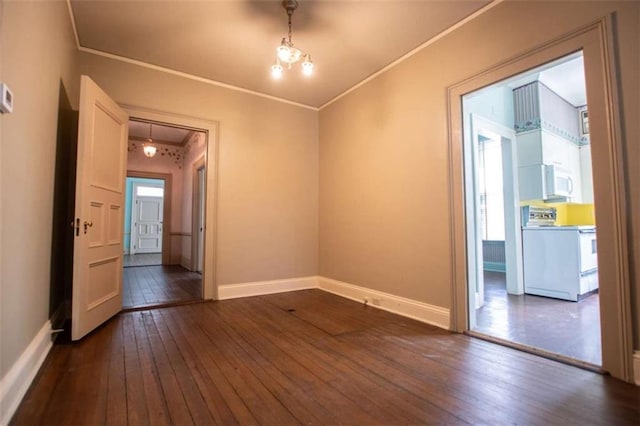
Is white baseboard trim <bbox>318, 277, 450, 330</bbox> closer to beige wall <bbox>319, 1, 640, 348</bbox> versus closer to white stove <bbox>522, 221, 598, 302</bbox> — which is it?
beige wall <bbox>319, 1, 640, 348</bbox>

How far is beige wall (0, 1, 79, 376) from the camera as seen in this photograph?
1.39m

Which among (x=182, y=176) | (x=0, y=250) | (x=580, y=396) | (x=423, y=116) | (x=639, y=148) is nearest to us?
(x=0, y=250)

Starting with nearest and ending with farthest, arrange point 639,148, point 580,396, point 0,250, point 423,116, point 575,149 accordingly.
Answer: point 0,250 < point 580,396 < point 639,148 < point 423,116 < point 575,149

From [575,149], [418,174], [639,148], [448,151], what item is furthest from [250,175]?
[575,149]

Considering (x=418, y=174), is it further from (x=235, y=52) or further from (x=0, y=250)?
(x=0, y=250)

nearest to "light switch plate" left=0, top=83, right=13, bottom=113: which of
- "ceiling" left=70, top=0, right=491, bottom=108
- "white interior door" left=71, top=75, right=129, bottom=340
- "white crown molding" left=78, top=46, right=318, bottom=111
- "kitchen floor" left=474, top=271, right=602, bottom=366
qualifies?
"white interior door" left=71, top=75, right=129, bottom=340

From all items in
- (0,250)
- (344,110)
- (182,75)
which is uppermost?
(182,75)

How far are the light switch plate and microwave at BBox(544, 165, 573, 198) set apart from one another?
18.3 ft

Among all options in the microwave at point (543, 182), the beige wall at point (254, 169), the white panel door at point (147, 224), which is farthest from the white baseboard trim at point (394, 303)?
the white panel door at point (147, 224)

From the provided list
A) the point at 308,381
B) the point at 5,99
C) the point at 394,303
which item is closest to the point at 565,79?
the point at 394,303

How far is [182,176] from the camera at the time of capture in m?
7.12

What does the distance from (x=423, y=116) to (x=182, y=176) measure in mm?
6067

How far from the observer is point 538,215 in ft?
14.5

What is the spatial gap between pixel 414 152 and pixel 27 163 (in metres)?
2.90
